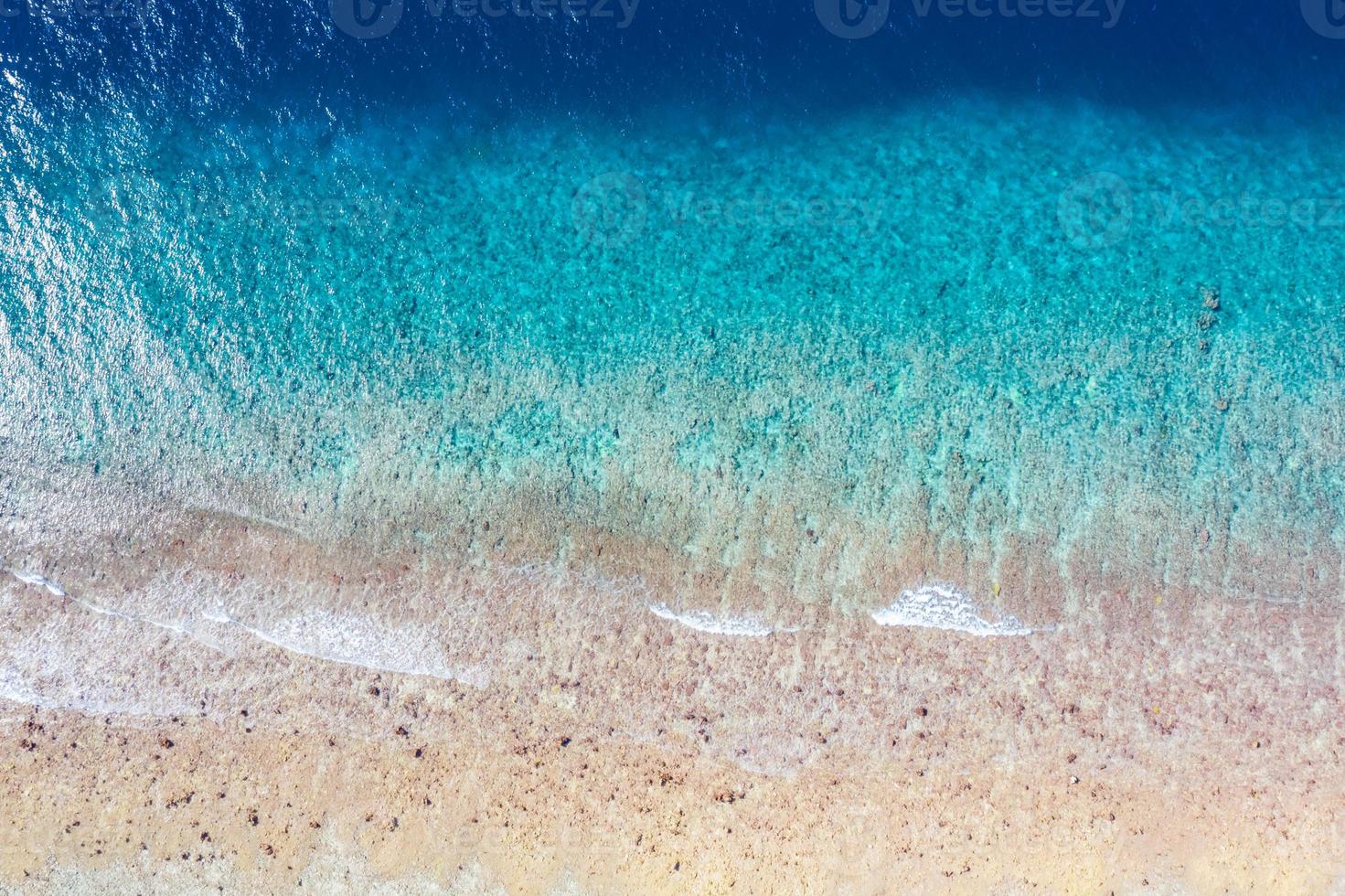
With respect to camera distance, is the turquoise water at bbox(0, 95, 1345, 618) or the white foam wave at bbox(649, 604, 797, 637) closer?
the white foam wave at bbox(649, 604, 797, 637)

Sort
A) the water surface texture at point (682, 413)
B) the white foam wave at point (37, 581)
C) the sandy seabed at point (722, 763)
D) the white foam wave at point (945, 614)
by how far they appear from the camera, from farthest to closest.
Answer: the white foam wave at point (37, 581) → the white foam wave at point (945, 614) → the water surface texture at point (682, 413) → the sandy seabed at point (722, 763)

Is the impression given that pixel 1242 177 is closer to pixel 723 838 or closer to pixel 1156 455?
pixel 1156 455

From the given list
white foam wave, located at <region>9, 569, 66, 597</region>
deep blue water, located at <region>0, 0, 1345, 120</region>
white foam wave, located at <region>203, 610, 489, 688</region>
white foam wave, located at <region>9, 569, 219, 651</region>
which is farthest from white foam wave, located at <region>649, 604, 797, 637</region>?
white foam wave, located at <region>9, 569, 66, 597</region>

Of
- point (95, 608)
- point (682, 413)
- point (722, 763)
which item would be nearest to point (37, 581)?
point (95, 608)

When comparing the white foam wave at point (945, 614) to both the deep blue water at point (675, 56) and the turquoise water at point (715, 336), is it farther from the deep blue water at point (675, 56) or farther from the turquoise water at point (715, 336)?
the deep blue water at point (675, 56)

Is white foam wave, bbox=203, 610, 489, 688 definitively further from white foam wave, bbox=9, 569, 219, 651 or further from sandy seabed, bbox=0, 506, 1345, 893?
white foam wave, bbox=9, 569, 219, 651

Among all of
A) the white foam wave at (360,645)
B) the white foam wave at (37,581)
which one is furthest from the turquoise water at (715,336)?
the white foam wave at (360,645)

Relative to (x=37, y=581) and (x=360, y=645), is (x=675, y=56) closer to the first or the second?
(x=360, y=645)
